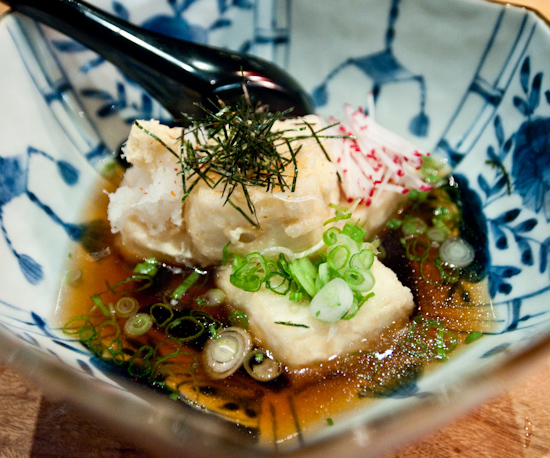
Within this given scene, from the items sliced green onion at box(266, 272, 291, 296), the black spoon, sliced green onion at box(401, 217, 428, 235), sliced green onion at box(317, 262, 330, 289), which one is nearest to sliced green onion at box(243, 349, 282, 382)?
sliced green onion at box(266, 272, 291, 296)

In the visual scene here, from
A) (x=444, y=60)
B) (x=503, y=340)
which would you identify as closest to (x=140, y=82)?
(x=444, y=60)

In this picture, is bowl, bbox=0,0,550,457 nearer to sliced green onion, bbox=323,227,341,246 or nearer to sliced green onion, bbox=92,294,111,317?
sliced green onion, bbox=92,294,111,317

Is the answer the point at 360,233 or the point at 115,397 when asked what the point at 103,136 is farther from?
the point at 115,397

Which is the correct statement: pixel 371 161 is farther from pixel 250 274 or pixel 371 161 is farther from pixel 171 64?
pixel 171 64

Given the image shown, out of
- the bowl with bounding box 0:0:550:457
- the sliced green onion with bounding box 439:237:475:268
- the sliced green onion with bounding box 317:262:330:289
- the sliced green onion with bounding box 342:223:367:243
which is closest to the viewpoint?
the bowl with bounding box 0:0:550:457

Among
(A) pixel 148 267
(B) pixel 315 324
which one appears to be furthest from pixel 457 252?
(A) pixel 148 267

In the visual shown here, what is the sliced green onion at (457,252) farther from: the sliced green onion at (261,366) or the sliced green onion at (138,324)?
the sliced green onion at (138,324)
